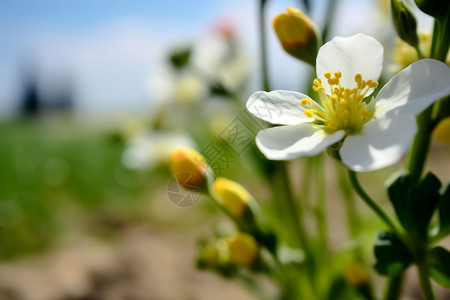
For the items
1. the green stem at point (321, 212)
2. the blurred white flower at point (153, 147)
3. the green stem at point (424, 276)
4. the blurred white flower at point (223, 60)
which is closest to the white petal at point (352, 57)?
the green stem at point (424, 276)

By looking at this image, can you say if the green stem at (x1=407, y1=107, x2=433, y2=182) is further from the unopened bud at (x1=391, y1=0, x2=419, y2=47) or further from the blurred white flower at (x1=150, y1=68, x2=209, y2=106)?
the blurred white flower at (x1=150, y1=68, x2=209, y2=106)

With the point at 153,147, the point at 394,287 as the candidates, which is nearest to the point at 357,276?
the point at 394,287

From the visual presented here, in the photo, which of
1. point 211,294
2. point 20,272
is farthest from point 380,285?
point 20,272

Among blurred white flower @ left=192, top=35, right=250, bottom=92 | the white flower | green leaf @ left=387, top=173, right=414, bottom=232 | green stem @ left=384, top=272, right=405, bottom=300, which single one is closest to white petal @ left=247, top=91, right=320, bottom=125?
the white flower

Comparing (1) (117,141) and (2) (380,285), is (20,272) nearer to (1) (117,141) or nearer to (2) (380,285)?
(1) (117,141)

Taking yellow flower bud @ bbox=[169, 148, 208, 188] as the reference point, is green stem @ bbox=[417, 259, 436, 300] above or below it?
below
